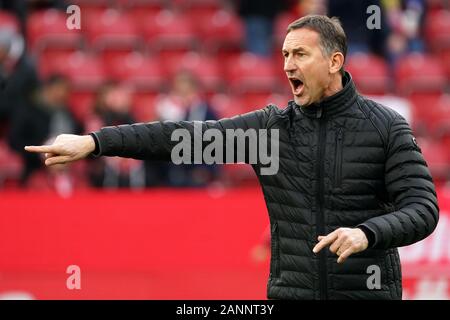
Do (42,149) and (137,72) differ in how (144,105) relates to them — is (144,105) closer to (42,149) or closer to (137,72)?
(137,72)

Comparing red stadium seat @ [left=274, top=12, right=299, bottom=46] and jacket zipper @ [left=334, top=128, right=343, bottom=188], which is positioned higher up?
red stadium seat @ [left=274, top=12, right=299, bottom=46]

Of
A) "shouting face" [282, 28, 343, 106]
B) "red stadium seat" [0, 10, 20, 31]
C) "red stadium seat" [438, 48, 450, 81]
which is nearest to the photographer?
"shouting face" [282, 28, 343, 106]

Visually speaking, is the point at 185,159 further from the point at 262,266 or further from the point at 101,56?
the point at 101,56

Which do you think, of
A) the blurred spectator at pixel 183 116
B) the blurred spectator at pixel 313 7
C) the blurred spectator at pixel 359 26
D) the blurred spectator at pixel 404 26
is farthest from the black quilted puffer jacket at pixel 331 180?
the blurred spectator at pixel 404 26

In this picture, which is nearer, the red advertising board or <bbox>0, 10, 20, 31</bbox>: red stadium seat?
the red advertising board

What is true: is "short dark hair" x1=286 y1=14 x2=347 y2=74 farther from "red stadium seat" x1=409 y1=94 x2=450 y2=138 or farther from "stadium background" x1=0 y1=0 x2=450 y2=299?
"red stadium seat" x1=409 y1=94 x2=450 y2=138

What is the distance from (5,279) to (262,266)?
7.12 feet

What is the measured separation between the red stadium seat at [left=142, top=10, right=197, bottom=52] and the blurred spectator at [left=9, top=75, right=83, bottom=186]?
262 centimetres

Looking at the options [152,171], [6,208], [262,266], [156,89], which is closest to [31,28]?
[156,89]

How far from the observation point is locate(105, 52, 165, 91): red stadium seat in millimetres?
→ 12305

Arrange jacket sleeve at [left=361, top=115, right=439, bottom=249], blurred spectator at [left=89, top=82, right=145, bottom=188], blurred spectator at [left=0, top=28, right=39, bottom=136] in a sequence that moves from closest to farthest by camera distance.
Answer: jacket sleeve at [left=361, top=115, right=439, bottom=249], blurred spectator at [left=89, top=82, right=145, bottom=188], blurred spectator at [left=0, top=28, right=39, bottom=136]

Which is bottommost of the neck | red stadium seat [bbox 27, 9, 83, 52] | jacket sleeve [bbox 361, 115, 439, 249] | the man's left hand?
the man's left hand

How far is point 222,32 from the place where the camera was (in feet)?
44.2

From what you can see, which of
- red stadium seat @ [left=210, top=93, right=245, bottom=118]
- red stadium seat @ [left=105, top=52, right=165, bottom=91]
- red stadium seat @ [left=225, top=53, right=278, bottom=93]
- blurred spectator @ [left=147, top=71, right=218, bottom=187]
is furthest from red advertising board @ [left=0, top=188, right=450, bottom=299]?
red stadium seat @ [left=225, top=53, right=278, bottom=93]
